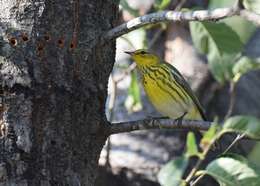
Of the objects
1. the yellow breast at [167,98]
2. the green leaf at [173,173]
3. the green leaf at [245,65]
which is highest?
the green leaf at [245,65]

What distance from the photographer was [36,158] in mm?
1930

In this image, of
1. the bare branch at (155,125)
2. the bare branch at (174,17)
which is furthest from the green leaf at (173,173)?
the bare branch at (174,17)

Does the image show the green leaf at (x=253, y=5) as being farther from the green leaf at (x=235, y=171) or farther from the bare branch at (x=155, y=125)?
the green leaf at (x=235, y=171)

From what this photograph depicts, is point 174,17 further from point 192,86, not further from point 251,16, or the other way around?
point 192,86

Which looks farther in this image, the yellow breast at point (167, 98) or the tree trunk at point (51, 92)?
the yellow breast at point (167, 98)

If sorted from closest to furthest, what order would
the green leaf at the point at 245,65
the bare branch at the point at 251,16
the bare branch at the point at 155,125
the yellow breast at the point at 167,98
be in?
1. the bare branch at the point at 251,16
2. the bare branch at the point at 155,125
3. the green leaf at the point at 245,65
4. the yellow breast at the point at 167,98

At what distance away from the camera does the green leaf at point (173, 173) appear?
3.01 m

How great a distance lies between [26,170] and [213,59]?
1.42 meters

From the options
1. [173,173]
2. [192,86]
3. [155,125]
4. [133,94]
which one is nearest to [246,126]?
[155,125]

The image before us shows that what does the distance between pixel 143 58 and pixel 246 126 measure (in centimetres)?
134

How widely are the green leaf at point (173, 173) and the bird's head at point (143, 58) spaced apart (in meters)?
0.60

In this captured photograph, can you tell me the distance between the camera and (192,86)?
4.32 metres

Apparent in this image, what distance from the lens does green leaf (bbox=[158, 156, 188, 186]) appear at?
9.87 ft

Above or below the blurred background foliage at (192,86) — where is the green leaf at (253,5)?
above
